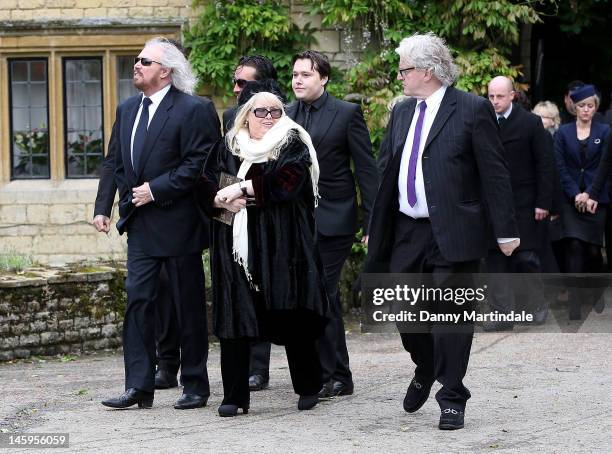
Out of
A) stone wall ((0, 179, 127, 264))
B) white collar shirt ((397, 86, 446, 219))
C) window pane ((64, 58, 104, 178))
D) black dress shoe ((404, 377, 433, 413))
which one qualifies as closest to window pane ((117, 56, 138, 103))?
window pane ((64, 58, 104, 178))

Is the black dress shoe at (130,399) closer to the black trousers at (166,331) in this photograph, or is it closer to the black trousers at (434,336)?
the black trousers at (166,331)

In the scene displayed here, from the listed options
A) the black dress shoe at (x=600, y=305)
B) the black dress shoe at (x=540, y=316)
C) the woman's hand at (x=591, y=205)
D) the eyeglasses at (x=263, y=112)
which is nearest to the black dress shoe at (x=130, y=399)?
the eyeglasses at (x=263, y=112)

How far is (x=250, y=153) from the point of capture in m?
7.41

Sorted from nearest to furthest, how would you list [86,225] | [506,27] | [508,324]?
[508,324] → [506,27] → [86,225]

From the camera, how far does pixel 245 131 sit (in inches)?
295

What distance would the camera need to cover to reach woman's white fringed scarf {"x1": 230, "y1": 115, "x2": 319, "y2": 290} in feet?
24.2

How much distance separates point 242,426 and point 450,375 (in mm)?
1088

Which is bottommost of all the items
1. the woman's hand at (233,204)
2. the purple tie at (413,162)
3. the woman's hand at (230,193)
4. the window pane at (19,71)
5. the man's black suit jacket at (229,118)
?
the woman's hand at (233,204)

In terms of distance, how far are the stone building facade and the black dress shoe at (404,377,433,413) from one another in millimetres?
7863

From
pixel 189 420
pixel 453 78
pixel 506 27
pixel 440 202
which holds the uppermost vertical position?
pixel 506 27

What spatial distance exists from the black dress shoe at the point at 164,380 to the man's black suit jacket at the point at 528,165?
364cm

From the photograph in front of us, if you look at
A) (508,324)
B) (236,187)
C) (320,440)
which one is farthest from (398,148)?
(508,324)

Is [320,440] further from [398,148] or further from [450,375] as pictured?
[398,148]

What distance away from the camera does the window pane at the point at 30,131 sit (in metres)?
15.8
